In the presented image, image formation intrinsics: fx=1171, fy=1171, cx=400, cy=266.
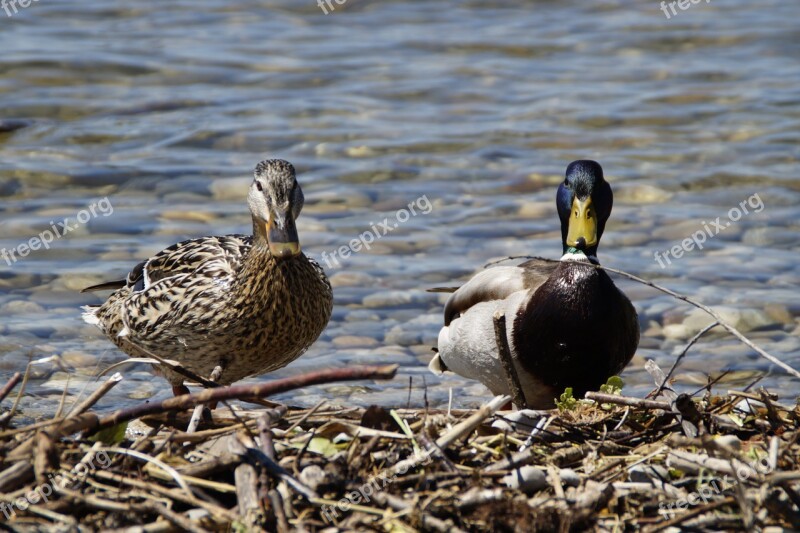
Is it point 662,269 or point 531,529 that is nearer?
point 531,529

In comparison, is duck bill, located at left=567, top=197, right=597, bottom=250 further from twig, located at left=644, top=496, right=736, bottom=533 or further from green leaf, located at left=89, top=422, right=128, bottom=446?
green leaf, located at left=89, top=422, right=128, bottom=446

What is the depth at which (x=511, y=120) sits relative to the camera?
1145cm

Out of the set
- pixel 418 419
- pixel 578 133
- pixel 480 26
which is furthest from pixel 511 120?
pixel 418 419

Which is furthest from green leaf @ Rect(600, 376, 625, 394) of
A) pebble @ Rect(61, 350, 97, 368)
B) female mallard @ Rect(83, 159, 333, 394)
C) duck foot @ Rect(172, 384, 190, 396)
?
pebble @ Rect(61, 350, 97, 368)

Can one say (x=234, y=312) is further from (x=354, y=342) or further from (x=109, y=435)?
(x=354, y=342)

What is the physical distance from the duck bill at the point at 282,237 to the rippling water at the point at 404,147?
1.16 metres

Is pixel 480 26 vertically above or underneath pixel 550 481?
above

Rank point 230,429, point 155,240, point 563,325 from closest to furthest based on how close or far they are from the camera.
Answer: point 230,429 < point 563,325 < point 155,240

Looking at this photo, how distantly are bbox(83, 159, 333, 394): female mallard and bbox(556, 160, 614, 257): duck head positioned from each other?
1.22m

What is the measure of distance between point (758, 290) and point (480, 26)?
289 inches

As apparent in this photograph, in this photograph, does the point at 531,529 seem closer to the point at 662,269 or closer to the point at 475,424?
the point at 475,424

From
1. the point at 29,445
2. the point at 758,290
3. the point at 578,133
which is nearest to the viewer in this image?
the point at 29,445

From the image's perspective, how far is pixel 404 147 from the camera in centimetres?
1068

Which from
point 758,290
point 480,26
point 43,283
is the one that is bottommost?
point 758,290
